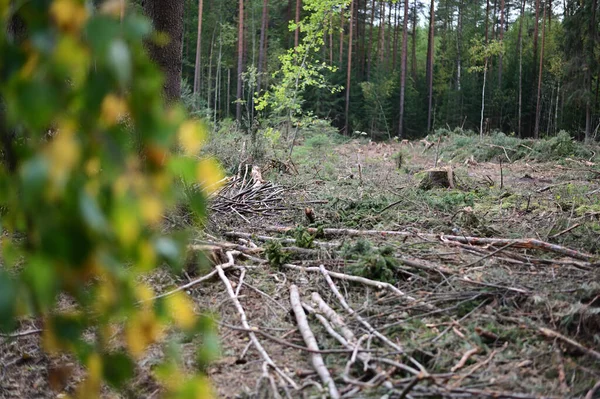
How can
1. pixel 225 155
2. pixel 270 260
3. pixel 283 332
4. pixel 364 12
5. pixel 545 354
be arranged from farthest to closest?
1. pixel 364 12
2. pixel 225 155
3. pixel 270 260
4. pixel 283 332
5. pixel 545 354

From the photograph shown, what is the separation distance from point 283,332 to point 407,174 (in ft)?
27.5

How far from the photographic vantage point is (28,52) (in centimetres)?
83

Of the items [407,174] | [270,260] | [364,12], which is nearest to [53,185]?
[270,260]

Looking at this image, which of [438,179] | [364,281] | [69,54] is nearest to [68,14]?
[69,54]

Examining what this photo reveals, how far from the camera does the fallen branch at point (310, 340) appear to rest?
249 cm

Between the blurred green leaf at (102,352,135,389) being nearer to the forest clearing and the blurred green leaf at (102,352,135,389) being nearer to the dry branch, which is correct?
the forest clearing

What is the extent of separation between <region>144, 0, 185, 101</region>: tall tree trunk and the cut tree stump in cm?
479

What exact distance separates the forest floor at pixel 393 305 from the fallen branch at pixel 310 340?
2cm

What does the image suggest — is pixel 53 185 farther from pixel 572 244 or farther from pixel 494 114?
pixel 494 114

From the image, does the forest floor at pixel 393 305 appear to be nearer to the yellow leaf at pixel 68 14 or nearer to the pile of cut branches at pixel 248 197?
the pile of cut branches at pixel 248 197

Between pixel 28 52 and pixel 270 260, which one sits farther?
pixel 270 260

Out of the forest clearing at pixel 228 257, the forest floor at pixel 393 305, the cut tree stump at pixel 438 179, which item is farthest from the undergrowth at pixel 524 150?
the forest floor at pixel 393 305

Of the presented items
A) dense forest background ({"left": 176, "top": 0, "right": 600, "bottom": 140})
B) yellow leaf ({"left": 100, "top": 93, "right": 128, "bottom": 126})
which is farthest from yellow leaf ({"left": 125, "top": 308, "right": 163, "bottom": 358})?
dense forest background ({"left": 176, "top": 0, "right": 600, "bottom": 140})

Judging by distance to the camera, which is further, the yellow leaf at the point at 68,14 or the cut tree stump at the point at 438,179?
the cut tree stump at the point at 438,179
